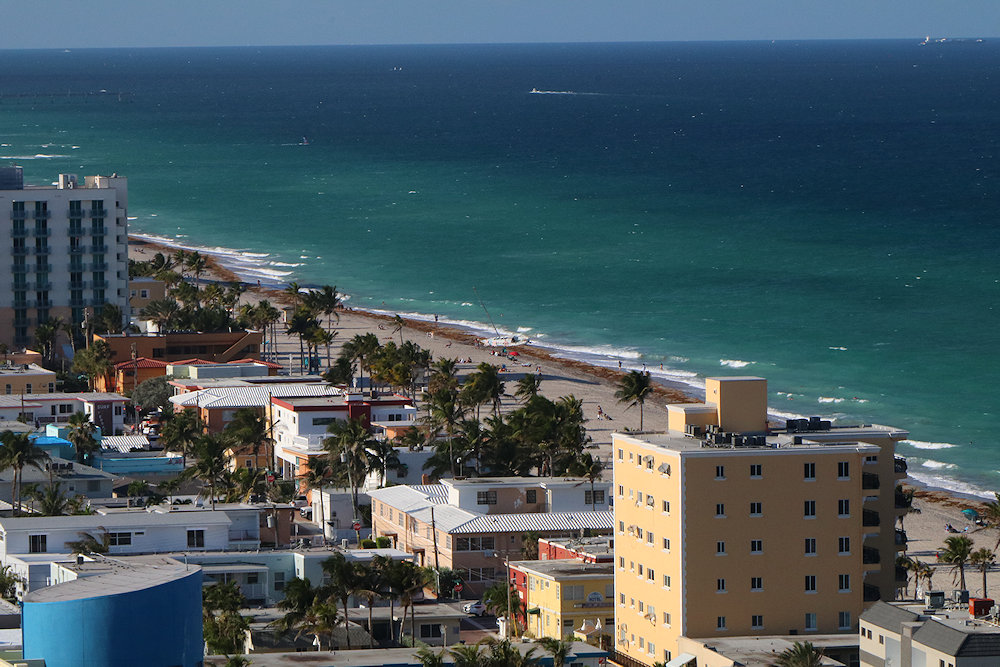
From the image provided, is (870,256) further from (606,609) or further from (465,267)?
(606,609)

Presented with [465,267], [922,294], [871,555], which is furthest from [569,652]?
[465,267]

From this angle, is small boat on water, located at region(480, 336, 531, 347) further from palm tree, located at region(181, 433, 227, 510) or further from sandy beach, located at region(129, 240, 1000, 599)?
palm tree, located at region(181, 433, 227, 510)

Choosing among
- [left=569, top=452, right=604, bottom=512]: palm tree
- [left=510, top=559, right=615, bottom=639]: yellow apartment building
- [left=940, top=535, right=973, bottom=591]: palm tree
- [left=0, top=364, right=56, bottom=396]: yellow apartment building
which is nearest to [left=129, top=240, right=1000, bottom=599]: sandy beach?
[left=940, top=535, right=973, bottom=591]: palm tree

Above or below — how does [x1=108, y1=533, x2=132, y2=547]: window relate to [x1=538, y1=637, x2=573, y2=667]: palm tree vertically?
above

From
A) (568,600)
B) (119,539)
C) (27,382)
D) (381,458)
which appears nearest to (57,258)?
(27,382)

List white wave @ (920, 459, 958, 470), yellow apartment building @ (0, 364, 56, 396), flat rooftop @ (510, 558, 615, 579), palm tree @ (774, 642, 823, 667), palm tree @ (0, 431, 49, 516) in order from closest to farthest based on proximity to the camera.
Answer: palm tree @ (774, 642, 823, 667) → flat rooftop @ (510, 558, 615, 579) → palm tree @ (0, 431, 49, 516) → white wave @ (920, 459, 958, 470) → yellow apartment building @ (0, 364, 56, 396)

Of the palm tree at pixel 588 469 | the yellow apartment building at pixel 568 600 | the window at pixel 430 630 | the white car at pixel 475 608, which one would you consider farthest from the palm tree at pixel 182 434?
the window at pixel 430 630

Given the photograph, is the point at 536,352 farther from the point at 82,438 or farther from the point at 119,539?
the point at 119,539
